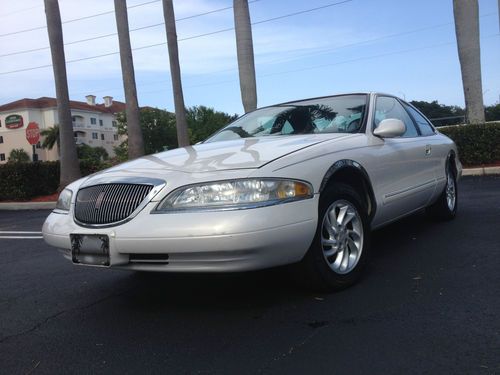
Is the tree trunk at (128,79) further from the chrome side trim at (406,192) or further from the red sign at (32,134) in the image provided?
the chrome side trim at (406,192)

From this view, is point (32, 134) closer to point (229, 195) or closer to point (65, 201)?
point (65, 201)

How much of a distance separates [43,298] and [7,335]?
80 cm

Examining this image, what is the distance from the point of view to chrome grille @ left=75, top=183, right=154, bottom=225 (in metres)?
3.14

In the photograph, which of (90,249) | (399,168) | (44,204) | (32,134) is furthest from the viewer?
(32,134)

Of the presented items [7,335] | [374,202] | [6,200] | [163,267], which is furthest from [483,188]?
[6,200]

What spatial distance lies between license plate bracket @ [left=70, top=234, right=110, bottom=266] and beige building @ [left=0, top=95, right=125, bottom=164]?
83.0 metres

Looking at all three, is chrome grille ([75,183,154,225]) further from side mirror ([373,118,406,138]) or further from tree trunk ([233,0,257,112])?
tree trunk ([233,0,257,112])

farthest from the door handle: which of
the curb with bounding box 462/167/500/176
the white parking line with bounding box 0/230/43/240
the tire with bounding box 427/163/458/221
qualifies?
the curb with bounding box 462/167/500/176

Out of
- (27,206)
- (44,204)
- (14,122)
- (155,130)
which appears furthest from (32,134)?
(14,122)

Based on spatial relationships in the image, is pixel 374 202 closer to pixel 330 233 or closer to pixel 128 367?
pixel 330 233

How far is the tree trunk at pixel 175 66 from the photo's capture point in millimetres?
18578

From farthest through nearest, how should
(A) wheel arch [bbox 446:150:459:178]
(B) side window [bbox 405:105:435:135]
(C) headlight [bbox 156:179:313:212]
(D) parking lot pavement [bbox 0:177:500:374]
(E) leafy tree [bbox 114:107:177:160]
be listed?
(E) leafy tree [bbox 114:107:177:160] → (A) wheel arch [bbox 446:150:459:178] → (B) side window [bbox 405:105:435:135] → (C) headlight [bbox 156:179:313:212] → (D) parking lot pavement [bbox 0:177:500:374]

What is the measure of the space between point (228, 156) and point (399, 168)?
1778mm

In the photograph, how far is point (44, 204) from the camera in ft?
45.9
